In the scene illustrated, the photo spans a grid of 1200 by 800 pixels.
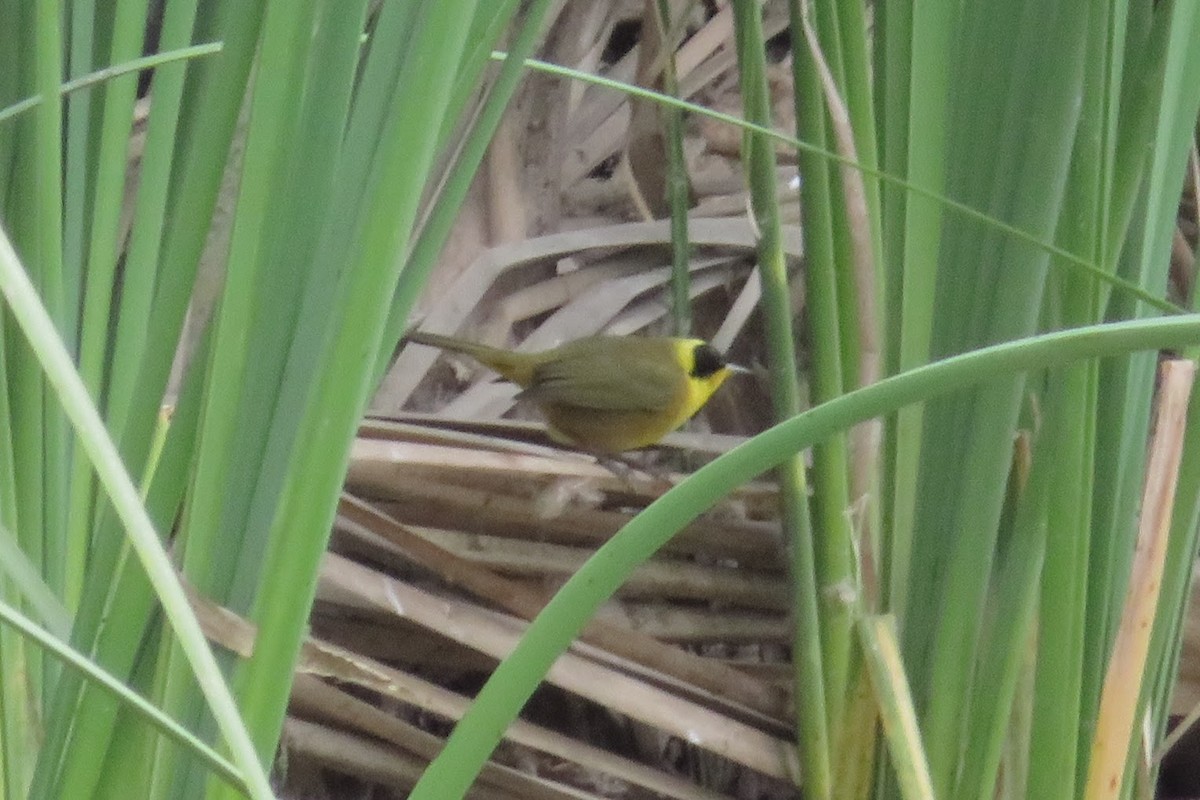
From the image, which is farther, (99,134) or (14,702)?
(99,134)

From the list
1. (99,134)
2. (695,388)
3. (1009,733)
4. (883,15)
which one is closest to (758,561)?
(1009,733)

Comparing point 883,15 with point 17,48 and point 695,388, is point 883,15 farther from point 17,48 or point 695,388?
point 695,388

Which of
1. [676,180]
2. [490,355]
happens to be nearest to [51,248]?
[676,180]

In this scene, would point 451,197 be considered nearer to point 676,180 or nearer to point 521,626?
point 521,626

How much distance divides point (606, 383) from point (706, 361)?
276mm

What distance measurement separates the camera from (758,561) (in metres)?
1.41

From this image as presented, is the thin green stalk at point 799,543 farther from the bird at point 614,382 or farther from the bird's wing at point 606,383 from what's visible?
the bird's wing at point 606,383

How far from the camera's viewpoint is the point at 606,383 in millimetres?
2311

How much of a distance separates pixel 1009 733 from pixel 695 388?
124 cm

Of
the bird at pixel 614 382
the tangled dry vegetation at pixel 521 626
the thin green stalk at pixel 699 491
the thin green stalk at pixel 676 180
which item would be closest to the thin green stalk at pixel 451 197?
the thin green stalk at pixel 699 491

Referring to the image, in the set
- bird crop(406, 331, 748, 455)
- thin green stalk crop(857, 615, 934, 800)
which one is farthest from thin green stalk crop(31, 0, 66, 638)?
bird crop(406, 331, 748, 455)

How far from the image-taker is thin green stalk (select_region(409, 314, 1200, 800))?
44cm

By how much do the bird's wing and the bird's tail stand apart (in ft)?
0.23

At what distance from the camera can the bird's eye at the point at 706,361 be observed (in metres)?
2.00
